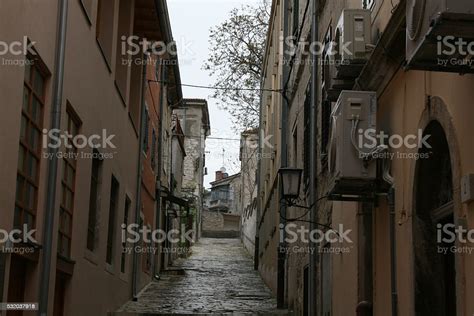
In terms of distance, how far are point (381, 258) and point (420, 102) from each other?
85.2 inches

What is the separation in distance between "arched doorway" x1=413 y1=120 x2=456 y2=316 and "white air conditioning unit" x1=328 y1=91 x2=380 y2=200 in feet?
2.89

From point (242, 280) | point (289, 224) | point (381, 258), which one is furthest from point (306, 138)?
point (242, 280)

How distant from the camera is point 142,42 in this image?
57.2ft

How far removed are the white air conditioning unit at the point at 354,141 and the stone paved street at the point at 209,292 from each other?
815 centimetres

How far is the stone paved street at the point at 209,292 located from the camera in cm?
1611

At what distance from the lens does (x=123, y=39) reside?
15.5m

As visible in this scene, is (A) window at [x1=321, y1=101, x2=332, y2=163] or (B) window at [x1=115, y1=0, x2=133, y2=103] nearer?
(A) window at [x1=321, y1=101, x2=332, y2=163]

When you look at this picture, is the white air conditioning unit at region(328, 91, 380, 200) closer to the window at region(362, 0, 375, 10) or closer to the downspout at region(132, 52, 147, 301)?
the window at region(362, 0, 375, 10)

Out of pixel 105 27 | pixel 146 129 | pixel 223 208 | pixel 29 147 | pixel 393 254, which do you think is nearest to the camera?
pixel 393 254

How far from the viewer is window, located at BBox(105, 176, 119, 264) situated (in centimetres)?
1476

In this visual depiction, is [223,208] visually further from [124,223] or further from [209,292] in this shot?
[124,223]

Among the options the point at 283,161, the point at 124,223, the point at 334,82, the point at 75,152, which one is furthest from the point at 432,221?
the point at 283,161

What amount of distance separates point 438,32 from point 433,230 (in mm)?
2467

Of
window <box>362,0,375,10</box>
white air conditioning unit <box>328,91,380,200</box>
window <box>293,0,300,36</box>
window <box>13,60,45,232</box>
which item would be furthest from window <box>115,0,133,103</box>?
white air conditioning unit <box>328,91,380,200</box>
